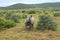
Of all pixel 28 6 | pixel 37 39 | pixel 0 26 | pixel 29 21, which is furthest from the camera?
pixel 28 6

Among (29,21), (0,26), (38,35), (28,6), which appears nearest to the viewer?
(38,35)

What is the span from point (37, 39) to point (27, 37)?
901mm

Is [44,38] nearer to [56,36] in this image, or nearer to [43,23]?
[56,36]

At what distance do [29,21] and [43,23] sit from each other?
1.54 metres

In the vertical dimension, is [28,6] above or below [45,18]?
below

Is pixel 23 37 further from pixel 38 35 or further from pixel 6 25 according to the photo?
pixel 6 25

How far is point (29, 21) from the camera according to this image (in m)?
21.7

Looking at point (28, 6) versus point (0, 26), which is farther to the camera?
point (28, 6)

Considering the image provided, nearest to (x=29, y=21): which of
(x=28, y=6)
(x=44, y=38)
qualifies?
(x=44, y=38)

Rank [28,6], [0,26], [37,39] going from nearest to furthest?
[37,39], [0,26], [28,6]

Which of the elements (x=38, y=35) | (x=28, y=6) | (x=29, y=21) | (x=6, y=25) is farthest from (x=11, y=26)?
(x=28, y=6)

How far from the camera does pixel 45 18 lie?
75.3 ft

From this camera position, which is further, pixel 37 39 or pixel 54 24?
pixel 54 24

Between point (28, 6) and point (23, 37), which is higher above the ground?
point (23, 37)
